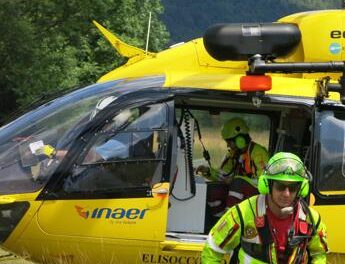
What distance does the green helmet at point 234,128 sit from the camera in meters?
6.99

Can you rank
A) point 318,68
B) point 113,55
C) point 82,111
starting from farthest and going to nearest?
point 113,55 < point 82,111 < point 318,68

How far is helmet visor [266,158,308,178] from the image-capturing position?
11.6ft

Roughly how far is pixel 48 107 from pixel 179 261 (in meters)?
1.72

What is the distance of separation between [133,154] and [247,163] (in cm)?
156

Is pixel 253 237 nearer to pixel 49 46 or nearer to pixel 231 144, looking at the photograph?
pixel 231 144

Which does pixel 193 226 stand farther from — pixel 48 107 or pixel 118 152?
pixel 48 107

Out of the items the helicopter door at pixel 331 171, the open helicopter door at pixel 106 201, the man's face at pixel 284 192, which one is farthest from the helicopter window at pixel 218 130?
the man's face at pixel 284 192

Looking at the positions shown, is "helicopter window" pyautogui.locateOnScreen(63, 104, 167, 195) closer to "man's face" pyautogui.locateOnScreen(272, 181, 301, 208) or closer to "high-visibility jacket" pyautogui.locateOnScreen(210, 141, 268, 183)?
"high-visibility jacket" pyautogui.locateOnScreen(210, 141, 268, 183)

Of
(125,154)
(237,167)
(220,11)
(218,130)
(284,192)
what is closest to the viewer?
(284,192)

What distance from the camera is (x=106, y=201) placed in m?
5.55

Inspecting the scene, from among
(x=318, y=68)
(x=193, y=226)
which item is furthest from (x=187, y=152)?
(x=318, y=68)

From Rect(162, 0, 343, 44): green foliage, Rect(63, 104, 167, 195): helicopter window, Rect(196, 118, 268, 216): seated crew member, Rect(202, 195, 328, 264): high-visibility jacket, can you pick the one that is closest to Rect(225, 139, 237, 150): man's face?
Rect(196, 118, 268, 216): seated crew member

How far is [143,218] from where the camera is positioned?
5543mm

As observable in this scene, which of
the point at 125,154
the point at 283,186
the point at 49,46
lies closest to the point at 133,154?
the point at 125,154
